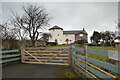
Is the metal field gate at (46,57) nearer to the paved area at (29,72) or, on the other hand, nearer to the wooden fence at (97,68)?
the paved area at (29,72)

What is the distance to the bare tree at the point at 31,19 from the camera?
491 inches

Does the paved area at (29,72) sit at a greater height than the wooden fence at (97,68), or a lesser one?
lesser

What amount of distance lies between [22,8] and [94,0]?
1131cm

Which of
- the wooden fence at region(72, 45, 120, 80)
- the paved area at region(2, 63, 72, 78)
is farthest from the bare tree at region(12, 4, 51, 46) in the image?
the wooden fence at region(72, 45, 120, 80)

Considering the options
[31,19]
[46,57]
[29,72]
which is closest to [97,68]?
[29,72]

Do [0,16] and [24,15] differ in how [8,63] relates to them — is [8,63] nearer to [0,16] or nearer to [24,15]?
[0,16]

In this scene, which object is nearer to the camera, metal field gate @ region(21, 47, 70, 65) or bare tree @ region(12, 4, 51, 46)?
metal field gate @ region(21, 47, 70, 65)

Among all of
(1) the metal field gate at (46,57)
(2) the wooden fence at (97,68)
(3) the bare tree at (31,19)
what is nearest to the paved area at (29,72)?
(1) the metal field gate at (46,57)

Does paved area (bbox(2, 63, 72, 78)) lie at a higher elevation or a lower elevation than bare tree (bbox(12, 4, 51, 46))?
lower

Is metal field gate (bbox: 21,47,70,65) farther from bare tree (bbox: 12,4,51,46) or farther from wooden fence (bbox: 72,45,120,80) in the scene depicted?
bare tree (bbox: 12,4,51,46)

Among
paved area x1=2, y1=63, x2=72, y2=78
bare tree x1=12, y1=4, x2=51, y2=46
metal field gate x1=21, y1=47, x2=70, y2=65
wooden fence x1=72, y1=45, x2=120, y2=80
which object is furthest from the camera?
bare tree x1=12, y1=4, x2=51, y2=46

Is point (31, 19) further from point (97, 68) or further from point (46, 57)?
point (97, 68)

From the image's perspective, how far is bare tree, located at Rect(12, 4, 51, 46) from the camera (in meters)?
12.5

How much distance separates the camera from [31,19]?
511 inches
